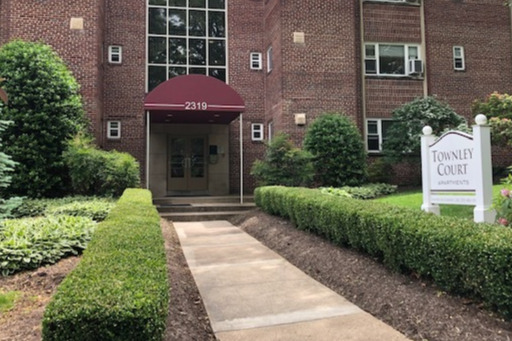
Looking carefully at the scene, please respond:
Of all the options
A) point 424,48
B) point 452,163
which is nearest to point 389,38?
point 424,48

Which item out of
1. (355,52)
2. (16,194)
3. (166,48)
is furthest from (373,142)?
(16,194)

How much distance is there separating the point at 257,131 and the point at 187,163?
9.69 feet

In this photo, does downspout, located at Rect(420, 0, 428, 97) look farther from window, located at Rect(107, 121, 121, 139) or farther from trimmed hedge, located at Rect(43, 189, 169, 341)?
trimmed hedge, located at Rect(43, 189, 169, 341)

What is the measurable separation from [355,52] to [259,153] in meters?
5.07

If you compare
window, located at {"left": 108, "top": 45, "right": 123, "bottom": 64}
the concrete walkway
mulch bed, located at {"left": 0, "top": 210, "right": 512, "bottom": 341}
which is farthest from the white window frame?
→ mulch bed, located at {"left": 0, "top": 210, "right": 512, "bottom": 341}

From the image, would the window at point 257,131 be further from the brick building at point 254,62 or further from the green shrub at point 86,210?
the green shrub at point 86,210

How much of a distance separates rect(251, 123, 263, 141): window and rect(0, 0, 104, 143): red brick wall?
18.3 feet

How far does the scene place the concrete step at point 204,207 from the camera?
36.1ft

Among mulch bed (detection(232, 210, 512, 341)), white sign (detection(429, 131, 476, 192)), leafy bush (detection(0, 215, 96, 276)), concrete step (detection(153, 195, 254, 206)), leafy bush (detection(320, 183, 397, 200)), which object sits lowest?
mulch bed (detection(232, 210, 512, 341))

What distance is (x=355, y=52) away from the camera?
13.9 metres

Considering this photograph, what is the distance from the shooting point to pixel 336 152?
11836 millimetres

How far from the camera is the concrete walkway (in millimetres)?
3314

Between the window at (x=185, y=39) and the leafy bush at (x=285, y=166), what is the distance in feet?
16.3

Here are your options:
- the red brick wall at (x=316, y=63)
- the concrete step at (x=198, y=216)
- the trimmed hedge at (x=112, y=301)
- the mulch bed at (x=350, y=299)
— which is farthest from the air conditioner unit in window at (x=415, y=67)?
the trimmed hedge at (x=112, y=301)
